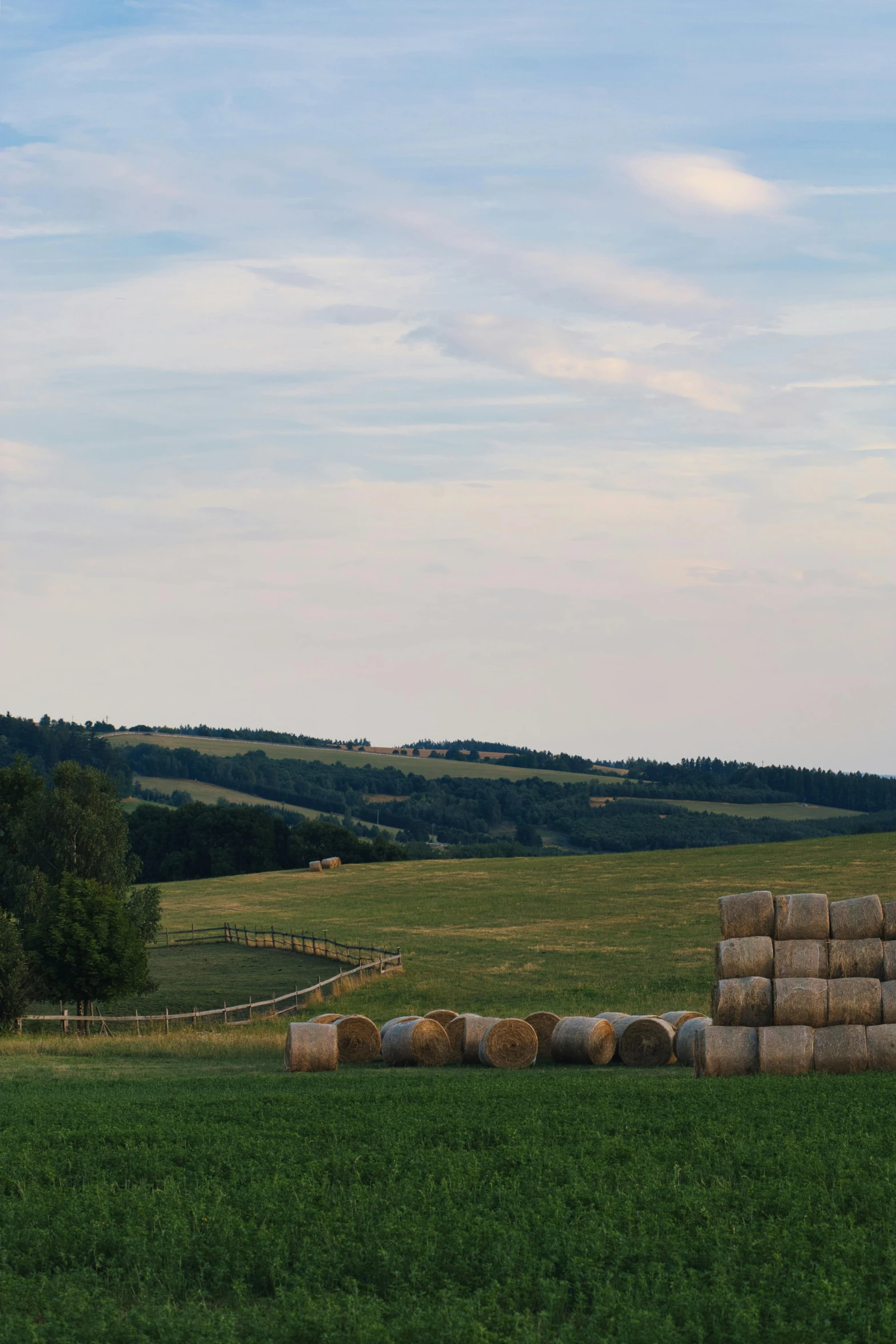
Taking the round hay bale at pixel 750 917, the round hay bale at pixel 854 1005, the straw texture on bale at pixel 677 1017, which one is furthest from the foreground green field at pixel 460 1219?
the straw texture on bale at pixel 677 1017

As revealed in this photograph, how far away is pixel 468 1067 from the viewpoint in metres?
25.2

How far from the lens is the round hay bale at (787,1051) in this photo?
1983 centimetres

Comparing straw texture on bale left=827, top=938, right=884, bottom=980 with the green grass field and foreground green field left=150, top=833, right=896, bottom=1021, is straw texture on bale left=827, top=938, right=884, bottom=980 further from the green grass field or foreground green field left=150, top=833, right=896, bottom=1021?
foreground green field left=150, top=833, right=896, bottom=1021

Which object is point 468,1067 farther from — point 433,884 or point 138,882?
point 138,882

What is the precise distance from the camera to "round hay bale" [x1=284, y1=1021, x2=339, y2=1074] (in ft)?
81.9

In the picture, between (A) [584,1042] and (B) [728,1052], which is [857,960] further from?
(A) [584,1042]

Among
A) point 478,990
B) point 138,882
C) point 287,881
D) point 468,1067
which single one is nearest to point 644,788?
point 138,882

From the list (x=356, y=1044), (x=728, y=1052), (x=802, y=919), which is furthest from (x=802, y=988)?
(x=356, y=1044)

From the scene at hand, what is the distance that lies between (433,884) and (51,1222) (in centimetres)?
6441

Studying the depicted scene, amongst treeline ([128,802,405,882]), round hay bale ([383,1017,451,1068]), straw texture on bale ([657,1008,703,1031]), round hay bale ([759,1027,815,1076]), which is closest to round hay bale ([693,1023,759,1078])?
round hay bale ([759,1027,815,1076])

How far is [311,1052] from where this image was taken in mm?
24969

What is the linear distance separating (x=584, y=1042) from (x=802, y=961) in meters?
5.82

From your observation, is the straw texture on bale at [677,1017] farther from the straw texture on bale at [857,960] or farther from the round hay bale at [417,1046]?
the straw texture on bale at [857,960]

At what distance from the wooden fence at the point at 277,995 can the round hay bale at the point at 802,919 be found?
65.0ft
